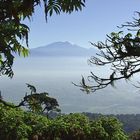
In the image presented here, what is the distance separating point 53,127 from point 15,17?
11776mm

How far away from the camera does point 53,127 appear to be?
60.0ft

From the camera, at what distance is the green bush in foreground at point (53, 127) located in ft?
56.2

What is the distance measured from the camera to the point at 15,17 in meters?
6.91

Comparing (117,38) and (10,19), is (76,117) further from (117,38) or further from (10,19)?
(10,19)

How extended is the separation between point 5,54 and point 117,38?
26.4ft

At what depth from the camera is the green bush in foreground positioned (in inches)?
675

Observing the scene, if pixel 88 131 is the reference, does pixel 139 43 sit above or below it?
above

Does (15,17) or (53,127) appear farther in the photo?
(53,127)

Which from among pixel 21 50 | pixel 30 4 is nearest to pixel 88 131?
pixel 21 50

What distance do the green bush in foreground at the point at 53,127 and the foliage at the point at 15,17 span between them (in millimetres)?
9466

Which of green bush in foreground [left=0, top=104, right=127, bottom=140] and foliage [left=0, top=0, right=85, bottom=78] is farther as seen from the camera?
green bush in foreground [left=0, top=104, right=127, bottom=140]

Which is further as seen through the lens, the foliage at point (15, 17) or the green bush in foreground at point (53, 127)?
the green bush in foreground at point (53, 127)

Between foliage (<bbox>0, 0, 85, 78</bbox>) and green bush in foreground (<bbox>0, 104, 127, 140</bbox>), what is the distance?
9.47 meters

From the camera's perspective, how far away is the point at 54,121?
18.9m
